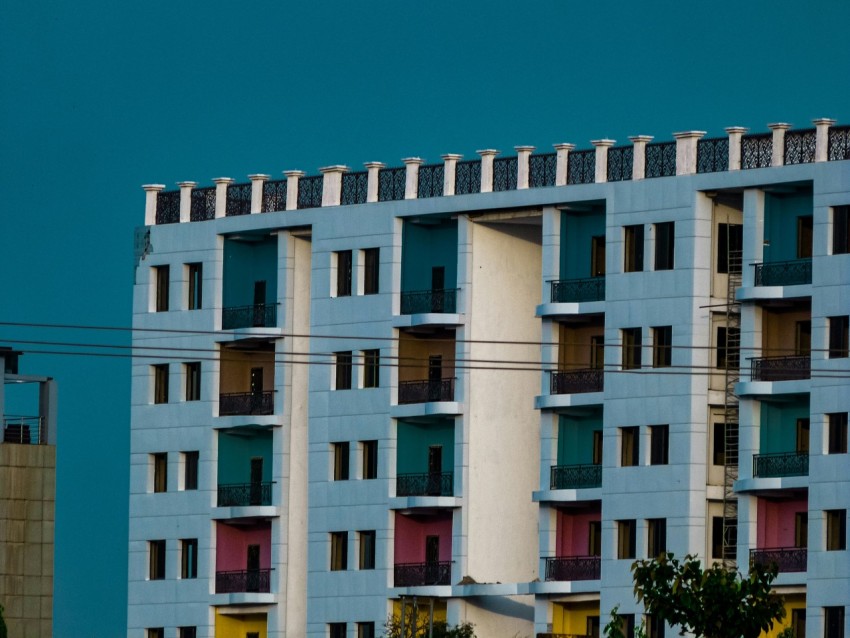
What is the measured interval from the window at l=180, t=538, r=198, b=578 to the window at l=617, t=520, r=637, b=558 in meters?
15.4

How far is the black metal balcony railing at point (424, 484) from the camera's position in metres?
99.5

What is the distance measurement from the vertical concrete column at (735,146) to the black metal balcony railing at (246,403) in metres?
18.0

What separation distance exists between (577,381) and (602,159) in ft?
20.6

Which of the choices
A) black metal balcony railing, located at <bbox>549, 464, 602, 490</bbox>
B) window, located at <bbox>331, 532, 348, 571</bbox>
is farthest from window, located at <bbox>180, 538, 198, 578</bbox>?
black metal balcony railing, located at <bbox>549, 464, 602, 490</bbox>

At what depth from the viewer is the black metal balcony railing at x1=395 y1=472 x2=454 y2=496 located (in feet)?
326

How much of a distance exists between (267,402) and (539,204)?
465 inches

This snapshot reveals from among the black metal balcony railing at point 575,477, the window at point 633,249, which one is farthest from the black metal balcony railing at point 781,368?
the black metal balcony railing at point 575,477

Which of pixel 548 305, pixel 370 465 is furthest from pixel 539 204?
pixel 370 465

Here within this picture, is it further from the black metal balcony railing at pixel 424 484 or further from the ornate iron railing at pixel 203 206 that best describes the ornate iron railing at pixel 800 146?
the ornate iron railing at pixel 203 206

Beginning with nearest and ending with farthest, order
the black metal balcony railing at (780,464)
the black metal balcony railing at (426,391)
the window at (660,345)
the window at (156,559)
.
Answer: the black metal balcony railing at (780,464) → the window at (660,345) → the black metal balcony railing at (426,391) → the window at (156,559)

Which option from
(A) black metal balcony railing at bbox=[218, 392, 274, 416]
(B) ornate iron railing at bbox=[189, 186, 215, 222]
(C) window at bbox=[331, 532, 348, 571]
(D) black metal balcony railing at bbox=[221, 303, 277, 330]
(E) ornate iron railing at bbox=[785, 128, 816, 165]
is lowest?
(C) window at bbox=[331, 532, 348, 571]

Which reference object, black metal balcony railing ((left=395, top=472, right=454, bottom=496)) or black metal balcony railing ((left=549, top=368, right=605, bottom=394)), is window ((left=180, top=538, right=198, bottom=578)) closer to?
black metal balcony railing ((left=395, top=472, right=454, bottom=496))

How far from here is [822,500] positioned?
3570 inches

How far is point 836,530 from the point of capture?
297 feet
